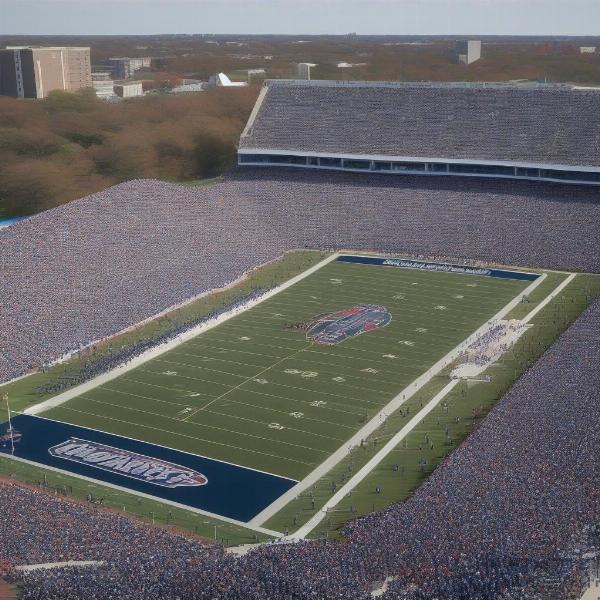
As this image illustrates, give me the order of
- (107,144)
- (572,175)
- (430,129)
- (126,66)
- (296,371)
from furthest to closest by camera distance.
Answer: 1. (126,66)
2. (107,144)
3. (430,129)
4. (572,175)
5. (296,371)

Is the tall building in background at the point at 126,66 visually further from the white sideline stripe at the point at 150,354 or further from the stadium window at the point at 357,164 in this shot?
the white sideline stripe at the point at 150,354

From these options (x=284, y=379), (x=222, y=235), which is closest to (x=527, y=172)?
(x=222, y=235)

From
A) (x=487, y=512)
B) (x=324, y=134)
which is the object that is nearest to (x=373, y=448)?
(x=487, y=512)

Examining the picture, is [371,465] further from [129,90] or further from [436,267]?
[129,90]

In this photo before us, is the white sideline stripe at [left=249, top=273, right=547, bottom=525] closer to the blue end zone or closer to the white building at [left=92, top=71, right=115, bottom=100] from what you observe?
the blue end zone

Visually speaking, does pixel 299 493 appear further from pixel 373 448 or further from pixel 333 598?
pixel 333 598

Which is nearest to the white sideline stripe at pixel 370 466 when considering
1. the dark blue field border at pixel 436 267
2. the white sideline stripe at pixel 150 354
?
the white sideline stripe at pixel 150 354
